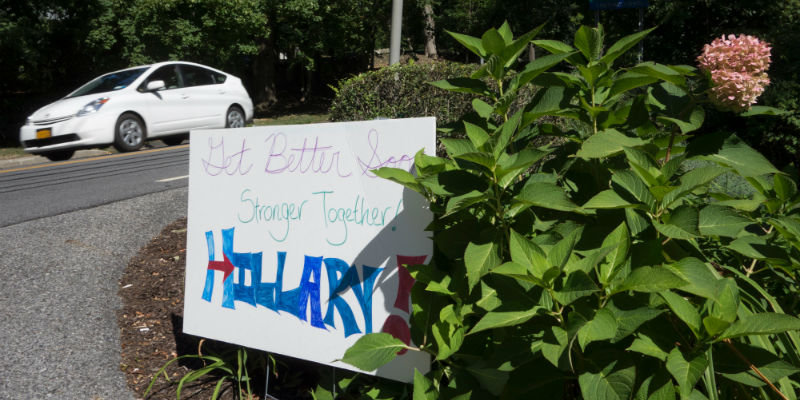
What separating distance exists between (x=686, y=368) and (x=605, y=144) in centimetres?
50

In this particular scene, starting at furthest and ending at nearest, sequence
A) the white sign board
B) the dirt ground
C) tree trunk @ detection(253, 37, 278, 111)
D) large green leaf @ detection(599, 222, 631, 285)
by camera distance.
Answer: tree trunk @ detection(253, 37, 278, 111), the dirt ground, the white sign board, large green leaf @ detection(599, 222, 631, 285)

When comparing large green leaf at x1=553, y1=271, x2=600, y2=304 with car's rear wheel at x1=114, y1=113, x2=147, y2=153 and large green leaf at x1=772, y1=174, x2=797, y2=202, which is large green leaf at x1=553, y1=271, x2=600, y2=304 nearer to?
large green leaf at x1=772, y1=174, x2=797, y2=202

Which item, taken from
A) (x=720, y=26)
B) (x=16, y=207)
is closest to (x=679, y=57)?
(x=720, y=26)

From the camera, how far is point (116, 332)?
9.32ft

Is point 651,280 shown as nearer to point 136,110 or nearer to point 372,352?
point 372,352

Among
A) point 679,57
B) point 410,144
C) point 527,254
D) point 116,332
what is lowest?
point 116,332

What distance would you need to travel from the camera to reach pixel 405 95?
392 centimetres

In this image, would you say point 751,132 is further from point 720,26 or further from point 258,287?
point 720,26

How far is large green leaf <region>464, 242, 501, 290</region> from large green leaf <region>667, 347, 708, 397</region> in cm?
40

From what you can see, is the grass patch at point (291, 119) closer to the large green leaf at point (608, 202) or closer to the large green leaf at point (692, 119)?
the large green leaf at point (692, 119)

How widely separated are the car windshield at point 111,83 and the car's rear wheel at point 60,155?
3.16 feet

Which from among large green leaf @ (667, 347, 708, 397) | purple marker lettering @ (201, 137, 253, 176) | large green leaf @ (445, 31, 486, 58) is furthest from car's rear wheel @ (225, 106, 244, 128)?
large green leaf @ (667, 347, 708, 397)

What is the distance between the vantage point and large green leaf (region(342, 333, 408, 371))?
1.48m

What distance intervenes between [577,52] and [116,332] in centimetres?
256
